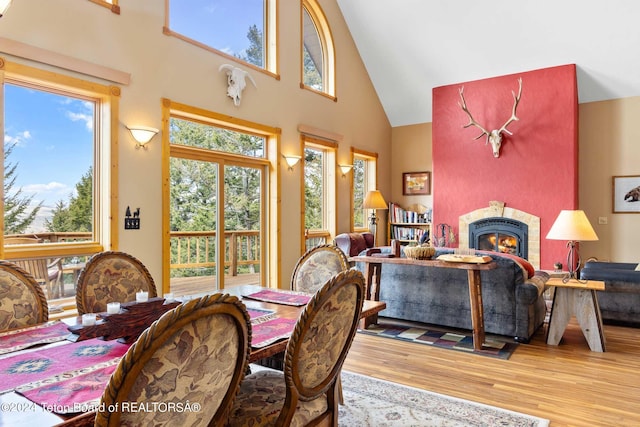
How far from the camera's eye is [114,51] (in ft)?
13.8

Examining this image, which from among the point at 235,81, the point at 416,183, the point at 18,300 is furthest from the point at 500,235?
the point at 18,300

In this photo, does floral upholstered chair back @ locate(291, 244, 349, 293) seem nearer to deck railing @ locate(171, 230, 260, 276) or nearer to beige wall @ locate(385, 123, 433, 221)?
deck railing @ locate(171, 230, 260, 276)

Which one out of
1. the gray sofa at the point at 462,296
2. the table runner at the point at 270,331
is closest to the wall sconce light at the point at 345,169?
the gray sofa at the point at 462,296

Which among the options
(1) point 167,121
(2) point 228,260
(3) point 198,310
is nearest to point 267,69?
(1) point 167,121

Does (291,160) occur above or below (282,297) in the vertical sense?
above

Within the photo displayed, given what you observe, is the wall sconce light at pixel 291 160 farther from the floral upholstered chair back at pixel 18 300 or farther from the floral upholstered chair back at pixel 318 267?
the floral upholstered chair back at pixel 18 300

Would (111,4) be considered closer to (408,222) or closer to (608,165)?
(408,222)

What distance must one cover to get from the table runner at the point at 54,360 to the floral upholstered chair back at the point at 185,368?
1.79 ft

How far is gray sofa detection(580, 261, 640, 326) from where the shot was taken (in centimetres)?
455

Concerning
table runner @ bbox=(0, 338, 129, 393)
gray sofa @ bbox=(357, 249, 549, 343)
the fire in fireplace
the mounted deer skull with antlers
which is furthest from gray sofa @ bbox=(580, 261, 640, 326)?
table runner @ bbox=(0, 338, 129, 393)

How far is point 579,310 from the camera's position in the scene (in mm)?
3924

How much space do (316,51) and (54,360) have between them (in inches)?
260

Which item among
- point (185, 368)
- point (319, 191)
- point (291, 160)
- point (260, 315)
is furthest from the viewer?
point (319, 191)

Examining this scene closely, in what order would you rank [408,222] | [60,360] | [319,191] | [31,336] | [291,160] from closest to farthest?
1. [60,360]
2. [31,336]
3. [291,160]
4. [319,191]
5. [408,222]
